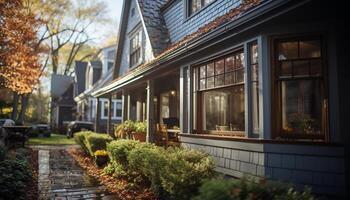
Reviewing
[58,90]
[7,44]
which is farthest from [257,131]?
[58,90]

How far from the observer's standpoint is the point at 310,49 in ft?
18.4

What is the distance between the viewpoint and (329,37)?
214 inches

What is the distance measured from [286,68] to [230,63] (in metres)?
1.52

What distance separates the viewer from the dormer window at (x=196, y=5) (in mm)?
10167

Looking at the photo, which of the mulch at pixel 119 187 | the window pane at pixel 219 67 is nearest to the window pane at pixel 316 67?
the window pane at pixel 219 67

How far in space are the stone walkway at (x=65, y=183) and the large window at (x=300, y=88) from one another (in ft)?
12.7

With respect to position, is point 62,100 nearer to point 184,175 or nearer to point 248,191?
point 184,175

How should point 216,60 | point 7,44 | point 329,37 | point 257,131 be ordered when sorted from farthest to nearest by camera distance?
point 7,44
point 216,60
point 257,131
point 329,37

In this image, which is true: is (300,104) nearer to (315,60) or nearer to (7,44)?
(315,60)

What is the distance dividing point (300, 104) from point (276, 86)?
1.71 ft

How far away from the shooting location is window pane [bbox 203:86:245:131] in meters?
6.87

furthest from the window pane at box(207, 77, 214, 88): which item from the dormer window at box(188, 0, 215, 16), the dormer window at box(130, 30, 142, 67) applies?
the dormer window at box(130, 30, 142, 67)

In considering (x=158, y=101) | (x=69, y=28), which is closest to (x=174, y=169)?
(x=158, y=101)

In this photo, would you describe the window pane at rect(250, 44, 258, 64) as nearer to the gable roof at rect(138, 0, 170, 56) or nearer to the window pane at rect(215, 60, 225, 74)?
the window pane at rect(215, 60, 225, 74)
